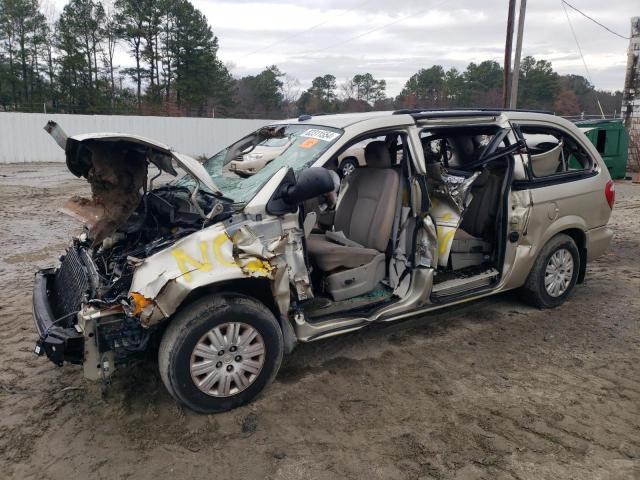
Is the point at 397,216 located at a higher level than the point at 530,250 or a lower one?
higher

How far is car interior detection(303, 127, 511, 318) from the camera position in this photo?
4.07 metres

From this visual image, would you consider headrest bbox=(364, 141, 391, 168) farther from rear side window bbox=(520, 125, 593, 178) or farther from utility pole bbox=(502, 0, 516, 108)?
utility pole bbox=(502, 0, 516, 108)

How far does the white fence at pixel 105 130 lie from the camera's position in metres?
19.9

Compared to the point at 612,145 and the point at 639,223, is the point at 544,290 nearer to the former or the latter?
the point at 639,223

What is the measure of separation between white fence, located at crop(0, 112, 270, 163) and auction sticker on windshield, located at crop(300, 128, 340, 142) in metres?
13.9

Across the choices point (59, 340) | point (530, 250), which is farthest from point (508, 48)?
point (59, 340)

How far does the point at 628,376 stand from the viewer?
3.87m

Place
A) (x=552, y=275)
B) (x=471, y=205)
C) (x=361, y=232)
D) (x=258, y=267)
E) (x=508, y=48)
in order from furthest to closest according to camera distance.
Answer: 1. (x=508, y=48)
2. (x=471, y=205)
3. (x=552, y=275)
4. (x=361, y=232)
5. (x=258, y=267)

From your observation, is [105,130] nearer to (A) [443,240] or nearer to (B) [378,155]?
(B) [378,155]

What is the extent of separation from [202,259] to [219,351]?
2.00 ft

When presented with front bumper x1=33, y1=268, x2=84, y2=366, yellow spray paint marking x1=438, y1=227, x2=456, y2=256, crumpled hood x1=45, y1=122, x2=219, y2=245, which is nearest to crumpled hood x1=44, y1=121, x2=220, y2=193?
crumpled hood x1=45, y1=122, x2=219, y2=245

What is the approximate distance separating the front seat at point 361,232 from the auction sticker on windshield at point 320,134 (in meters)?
0.70

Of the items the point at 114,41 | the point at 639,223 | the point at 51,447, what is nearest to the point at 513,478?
the point at 51,447

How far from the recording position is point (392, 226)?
14.0 ft
